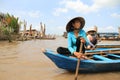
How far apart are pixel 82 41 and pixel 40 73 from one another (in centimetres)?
155

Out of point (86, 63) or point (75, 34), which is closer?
point (86, 63)

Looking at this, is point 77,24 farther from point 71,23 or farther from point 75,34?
point 75,34

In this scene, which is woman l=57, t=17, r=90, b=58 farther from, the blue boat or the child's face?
the blue boat

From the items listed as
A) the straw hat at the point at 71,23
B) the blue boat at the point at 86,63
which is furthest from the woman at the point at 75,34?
the blue boat at the point at 86,63

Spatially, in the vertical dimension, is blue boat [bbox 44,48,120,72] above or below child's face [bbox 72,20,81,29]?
below

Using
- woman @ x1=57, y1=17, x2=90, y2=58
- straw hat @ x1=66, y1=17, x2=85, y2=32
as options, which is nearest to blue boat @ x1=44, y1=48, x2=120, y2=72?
woman @ x1=57, y1=17, x2=90, y2=58

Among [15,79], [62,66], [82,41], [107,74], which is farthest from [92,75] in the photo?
[15,79]

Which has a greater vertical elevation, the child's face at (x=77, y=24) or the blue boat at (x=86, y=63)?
the child's face at (x=77, y=24)

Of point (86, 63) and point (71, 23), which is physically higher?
point (71, 23)

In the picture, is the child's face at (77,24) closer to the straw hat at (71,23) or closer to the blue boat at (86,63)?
the straw hat at (71,23)

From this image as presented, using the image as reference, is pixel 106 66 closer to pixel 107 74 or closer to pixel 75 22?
pixel 107 74

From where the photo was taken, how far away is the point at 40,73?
527cm

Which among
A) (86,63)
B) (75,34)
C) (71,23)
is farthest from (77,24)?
(86,63)

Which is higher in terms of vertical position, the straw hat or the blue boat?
the straw hat
